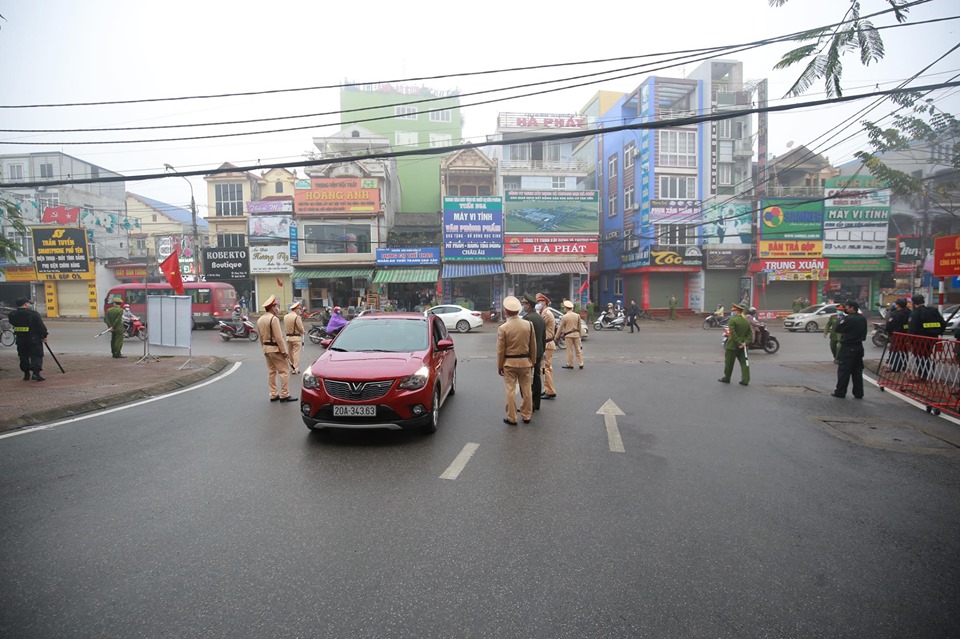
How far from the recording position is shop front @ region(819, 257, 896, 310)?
3042 cm

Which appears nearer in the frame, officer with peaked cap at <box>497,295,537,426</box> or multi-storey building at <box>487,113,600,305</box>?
officer with peaked cap at <box>497,295,537,426</box>

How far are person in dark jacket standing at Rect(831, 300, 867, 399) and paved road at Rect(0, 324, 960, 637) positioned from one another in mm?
1772

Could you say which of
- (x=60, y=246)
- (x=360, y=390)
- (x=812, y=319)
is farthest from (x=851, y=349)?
(x=60, y=246)

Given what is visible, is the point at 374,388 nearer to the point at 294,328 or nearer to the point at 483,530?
the point at 483,530

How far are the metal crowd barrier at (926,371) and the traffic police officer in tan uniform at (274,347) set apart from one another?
33.7 feet

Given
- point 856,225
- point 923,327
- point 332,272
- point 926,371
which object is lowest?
point 926,371

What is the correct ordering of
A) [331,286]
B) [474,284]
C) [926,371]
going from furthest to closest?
[331,286] → [474,284] → [926,371]

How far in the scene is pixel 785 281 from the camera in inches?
1200

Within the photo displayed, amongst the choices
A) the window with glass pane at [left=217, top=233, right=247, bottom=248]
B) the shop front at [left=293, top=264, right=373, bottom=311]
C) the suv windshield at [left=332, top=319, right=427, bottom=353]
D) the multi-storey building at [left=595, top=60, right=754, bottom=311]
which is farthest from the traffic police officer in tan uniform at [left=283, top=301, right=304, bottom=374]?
the window with glass pane at [left=217, top=233, right=247, bottom=248]

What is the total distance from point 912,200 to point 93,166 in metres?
62.0

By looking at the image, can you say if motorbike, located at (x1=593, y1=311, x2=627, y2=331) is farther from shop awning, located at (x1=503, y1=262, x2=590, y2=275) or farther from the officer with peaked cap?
the officer with peaked cap

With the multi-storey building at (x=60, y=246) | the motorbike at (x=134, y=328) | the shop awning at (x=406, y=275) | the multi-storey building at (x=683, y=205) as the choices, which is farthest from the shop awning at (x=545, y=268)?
the multi-storey building at (x=60, y=246)

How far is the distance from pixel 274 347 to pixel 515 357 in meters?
4.06

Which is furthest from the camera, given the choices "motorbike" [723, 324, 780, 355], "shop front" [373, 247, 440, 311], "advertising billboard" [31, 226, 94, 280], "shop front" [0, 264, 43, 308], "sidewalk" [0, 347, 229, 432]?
"shop front" [0, 264, 43, 308]
